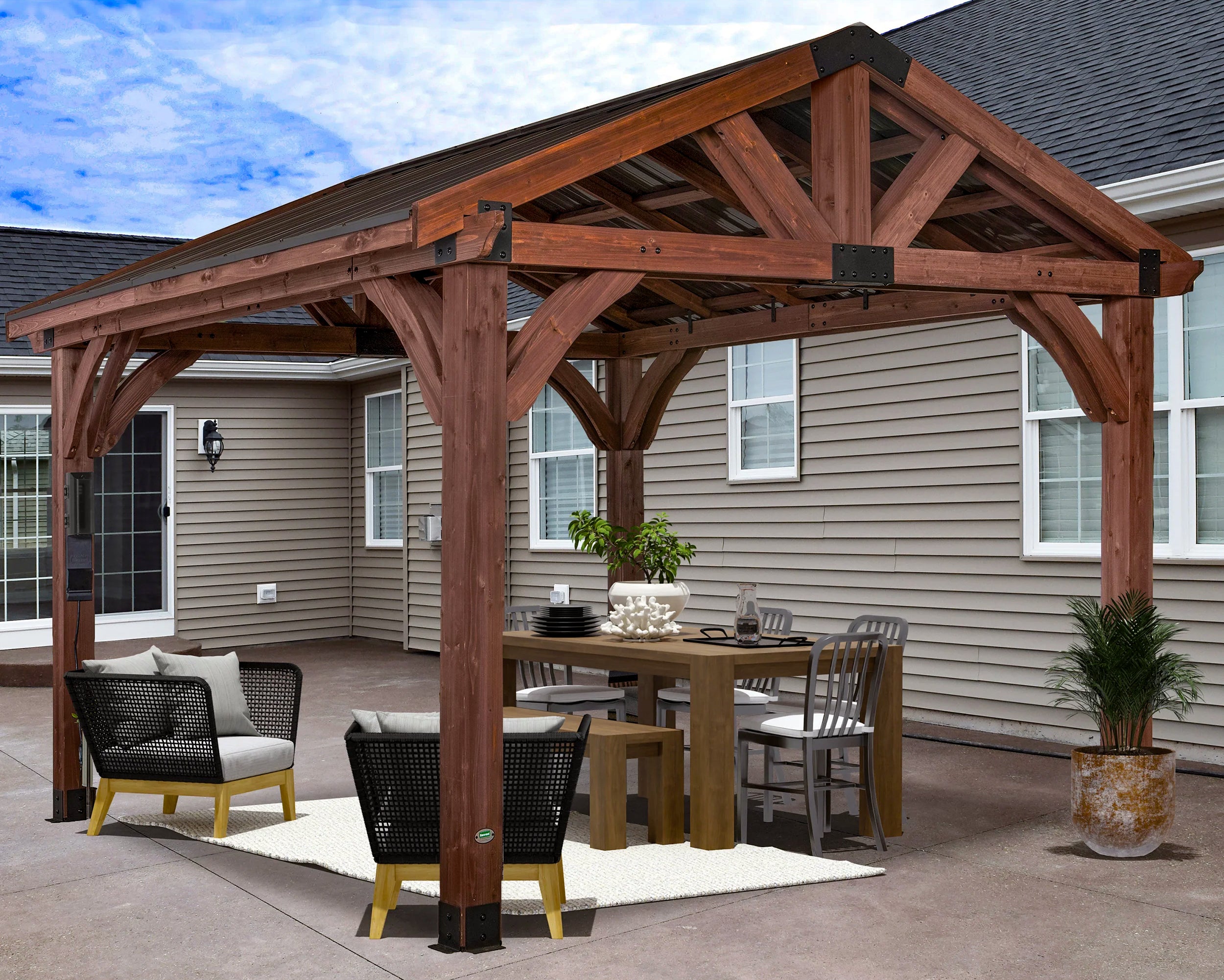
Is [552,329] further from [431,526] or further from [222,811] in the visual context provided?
[431,526]

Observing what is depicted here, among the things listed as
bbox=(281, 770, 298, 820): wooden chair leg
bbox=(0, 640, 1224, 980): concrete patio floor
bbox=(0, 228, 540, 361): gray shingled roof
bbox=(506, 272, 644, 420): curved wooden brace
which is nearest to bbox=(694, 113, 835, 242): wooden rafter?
bbox=(506, 272, 644, 420): curved wooden brace

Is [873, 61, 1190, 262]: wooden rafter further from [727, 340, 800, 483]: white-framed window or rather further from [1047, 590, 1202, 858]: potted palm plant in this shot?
[727, 340, 800, 483]: white-framed window

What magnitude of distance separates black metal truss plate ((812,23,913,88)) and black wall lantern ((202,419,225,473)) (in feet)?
32.1

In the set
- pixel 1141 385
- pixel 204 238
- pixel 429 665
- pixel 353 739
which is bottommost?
pixel 429 665

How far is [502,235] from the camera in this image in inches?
175

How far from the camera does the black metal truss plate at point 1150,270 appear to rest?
609 centimetres

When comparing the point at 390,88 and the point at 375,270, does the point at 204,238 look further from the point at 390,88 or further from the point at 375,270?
the point at 390,88

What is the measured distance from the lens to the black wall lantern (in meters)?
13.8

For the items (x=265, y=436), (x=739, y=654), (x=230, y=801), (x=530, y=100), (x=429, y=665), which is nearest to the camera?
(x=739, y=654)

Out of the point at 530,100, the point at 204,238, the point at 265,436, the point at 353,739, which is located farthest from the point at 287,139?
the point at 353,739

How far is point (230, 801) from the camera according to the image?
6.78 m

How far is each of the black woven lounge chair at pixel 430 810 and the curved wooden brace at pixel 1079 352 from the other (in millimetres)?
2695

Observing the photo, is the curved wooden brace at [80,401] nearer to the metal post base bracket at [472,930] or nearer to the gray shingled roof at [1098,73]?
the metal post base bracket at [472,930]

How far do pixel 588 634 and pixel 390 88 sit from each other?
48.4m
